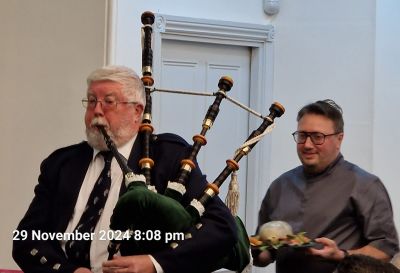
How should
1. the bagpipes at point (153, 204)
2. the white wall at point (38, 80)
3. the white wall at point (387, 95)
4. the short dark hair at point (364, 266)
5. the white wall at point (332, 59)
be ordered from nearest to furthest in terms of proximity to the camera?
the short dark hair at point (364, 266)
the bagpipes at point (153, 204)
the white wall at point (38, 80)
the white wall at point (332, 59)
the white wall at point (387, 95)

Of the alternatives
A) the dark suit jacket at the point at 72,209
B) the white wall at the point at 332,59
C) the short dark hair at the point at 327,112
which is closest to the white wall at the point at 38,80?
the white wall at the point at 332,59

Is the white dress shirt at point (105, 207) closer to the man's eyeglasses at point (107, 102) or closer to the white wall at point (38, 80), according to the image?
the man's eyeglasses at point (107, 102)

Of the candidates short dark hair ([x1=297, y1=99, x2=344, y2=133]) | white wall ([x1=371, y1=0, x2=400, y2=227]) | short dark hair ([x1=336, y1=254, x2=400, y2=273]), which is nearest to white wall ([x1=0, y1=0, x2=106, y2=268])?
short dark hair ([x1=297, y1=99, x2=344, y2=133])

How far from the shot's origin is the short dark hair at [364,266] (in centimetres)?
154

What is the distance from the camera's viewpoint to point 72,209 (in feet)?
7.27

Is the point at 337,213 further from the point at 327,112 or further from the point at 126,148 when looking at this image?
the point at 126,148

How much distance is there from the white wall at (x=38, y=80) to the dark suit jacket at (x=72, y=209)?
45.9 inches

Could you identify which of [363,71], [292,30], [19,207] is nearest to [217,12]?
[292,30]

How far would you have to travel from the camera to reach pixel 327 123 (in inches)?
110

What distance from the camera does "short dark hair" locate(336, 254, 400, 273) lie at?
1537mm

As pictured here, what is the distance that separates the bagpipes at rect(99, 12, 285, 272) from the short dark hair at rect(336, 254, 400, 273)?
0.56m

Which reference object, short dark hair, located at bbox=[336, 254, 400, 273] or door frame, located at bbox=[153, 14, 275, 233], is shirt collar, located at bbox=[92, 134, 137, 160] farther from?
door frame, located at bbox=[153, 14, 275, 233]

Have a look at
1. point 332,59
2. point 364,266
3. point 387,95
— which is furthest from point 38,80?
point 387,95

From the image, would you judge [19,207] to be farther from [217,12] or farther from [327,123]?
[217,12]
